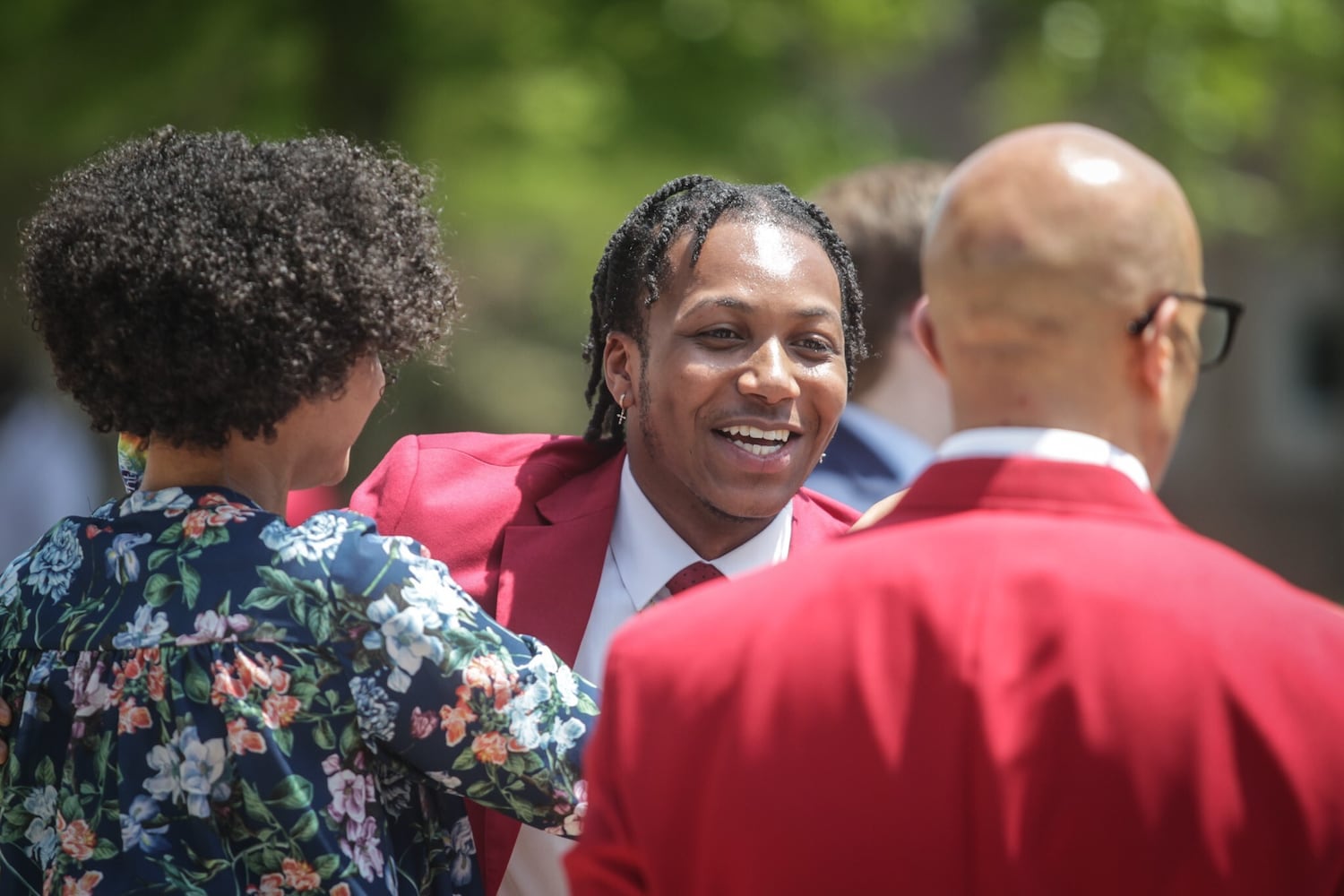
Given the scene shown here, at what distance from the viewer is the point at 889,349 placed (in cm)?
404

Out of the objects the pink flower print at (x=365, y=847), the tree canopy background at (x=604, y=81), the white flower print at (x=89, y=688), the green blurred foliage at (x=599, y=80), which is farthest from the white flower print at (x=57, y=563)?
the green blurred foliage at (x=599, y=80)

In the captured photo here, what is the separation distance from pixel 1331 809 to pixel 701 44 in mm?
6585

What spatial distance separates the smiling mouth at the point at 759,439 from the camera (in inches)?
107

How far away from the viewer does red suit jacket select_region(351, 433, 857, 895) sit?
2.62 metres

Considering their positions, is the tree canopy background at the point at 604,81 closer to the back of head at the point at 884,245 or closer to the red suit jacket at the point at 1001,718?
the back of head at the point at 884,245

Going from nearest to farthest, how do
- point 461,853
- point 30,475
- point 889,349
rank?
1. point 461,853
2. point 889,349
3. point 30,475

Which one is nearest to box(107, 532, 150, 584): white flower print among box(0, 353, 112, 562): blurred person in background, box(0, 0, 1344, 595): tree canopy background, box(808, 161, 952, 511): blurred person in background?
box(808, 161, 952, 511): blurred person in background

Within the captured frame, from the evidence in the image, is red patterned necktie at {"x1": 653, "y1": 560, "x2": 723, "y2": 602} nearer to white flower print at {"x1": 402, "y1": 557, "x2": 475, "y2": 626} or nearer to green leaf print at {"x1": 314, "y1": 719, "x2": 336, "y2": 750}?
white flower print at {"x1": 402, "y1": 557, "x2": 475, "y2": 626}

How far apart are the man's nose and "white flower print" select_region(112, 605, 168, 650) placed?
1097mm

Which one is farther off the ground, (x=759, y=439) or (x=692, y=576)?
(x=759, y=439)

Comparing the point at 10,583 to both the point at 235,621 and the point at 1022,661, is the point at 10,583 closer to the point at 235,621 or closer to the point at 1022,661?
the point at 235,621

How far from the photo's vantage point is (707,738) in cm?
169

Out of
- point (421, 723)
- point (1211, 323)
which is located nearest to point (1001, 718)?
point (1211, 323)

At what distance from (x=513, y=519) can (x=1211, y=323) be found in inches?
52.3
